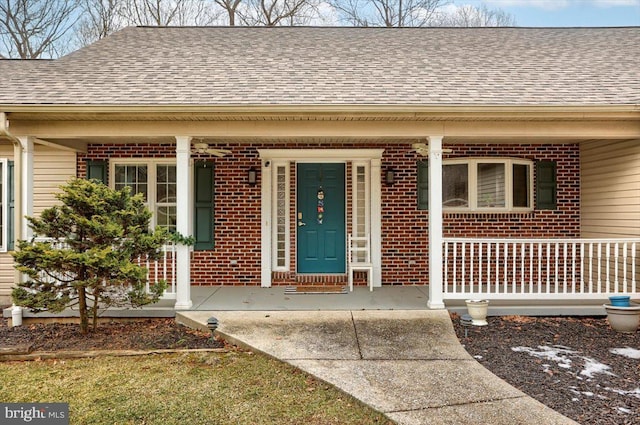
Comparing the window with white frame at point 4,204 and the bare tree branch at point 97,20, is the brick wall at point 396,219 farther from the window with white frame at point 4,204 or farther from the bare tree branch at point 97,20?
the bare tree branch at point 97,20

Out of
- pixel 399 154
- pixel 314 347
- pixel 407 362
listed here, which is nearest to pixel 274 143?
pixel 399 154

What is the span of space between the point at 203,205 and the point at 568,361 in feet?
18.5

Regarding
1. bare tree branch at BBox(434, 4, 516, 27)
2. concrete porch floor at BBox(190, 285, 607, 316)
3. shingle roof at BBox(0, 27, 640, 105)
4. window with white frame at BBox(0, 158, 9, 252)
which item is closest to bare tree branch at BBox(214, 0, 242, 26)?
shingle roof at BBox(0, 27, 640, 105)

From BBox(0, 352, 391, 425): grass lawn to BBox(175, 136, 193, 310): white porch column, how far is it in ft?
4.44

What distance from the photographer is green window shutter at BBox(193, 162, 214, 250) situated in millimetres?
7590

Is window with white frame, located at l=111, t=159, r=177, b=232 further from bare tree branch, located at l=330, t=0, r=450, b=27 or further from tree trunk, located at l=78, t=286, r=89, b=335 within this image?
bare tree branch, located at l=330, t=0, r=450, b=27

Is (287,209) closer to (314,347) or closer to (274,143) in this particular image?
(274,143)

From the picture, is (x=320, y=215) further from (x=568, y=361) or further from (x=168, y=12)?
(x=168, y=12)

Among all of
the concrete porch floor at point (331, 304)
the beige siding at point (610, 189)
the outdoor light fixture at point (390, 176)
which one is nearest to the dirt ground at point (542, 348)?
the concrete porch floor at point (331, 304)

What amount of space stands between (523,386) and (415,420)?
1217 millimetres

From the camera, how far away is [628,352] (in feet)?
15.4

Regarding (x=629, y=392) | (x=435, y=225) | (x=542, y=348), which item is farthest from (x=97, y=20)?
(x=629, y=392)

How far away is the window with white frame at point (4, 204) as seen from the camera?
23.6ft

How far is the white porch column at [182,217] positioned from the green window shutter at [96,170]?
2370 millimetres
